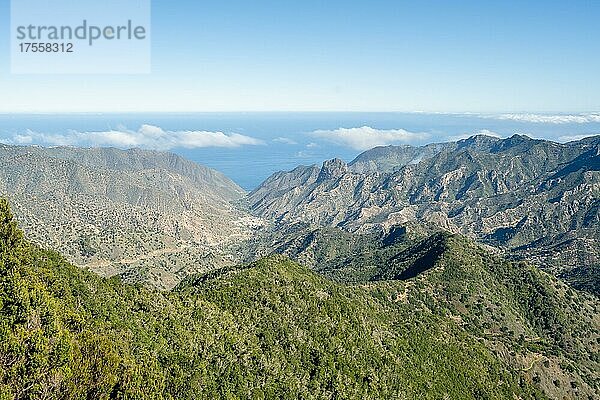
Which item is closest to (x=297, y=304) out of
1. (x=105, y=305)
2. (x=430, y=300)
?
(x=105, y=305)

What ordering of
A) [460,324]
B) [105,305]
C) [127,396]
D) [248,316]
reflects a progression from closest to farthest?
[127,396] → [105,305] → [248,316] → [460,324]

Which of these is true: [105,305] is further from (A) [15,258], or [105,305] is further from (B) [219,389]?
(A) [15,258]

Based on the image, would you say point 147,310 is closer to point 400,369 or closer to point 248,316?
point 248,316

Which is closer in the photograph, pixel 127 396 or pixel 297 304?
pixel 127 396

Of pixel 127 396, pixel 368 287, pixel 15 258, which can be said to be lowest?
pixel 368 287

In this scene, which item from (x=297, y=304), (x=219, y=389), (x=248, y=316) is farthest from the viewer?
(x=297, y=304)

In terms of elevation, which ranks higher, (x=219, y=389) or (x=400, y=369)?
(x=219, y=389)
